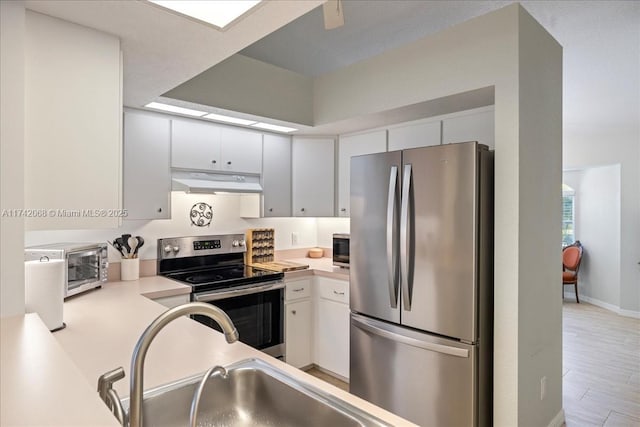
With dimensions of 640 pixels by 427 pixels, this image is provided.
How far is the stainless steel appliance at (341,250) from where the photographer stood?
3.23 m

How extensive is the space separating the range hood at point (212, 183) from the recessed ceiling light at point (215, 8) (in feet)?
6.04

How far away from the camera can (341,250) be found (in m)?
3.28

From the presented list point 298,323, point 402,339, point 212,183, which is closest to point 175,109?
point 212,183

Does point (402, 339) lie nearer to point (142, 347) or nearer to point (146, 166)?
point (142, 347)

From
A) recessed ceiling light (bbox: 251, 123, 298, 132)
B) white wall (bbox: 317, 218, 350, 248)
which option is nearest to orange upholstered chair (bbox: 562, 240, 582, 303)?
white wall (bbox: 317, 218, 350, 248)

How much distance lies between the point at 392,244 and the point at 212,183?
149cm

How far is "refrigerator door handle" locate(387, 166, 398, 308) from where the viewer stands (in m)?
2.27

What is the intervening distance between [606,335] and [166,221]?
5.15 metres

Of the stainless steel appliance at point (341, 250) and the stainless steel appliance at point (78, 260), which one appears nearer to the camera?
the stainless steel appliance at point (78, 260)

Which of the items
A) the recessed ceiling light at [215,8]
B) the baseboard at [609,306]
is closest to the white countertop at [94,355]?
the recessed ceiling light at [215,8]

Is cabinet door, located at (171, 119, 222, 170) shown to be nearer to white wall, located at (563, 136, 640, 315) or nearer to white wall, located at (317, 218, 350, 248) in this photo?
white wall, located at (317, 218, 350, 248)

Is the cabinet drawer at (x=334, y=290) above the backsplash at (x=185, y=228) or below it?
below

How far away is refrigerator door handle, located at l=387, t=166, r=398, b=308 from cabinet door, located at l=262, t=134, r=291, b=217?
139 cm

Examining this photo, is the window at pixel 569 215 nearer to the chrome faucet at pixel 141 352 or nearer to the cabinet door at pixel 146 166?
the cabinet door at pixel 146 166
